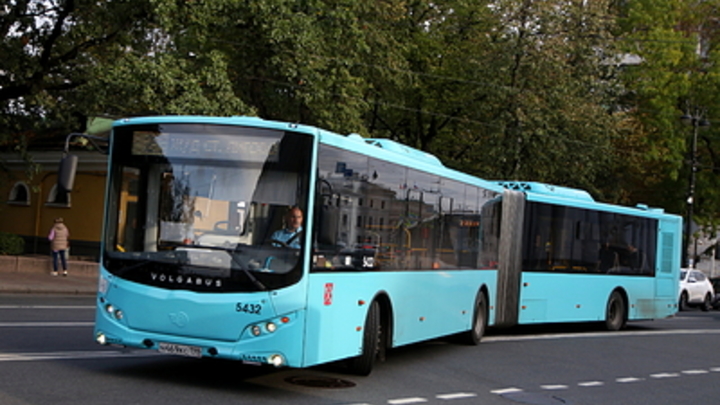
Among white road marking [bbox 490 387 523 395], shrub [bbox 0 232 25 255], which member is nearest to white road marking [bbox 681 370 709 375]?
white road marking [bbox 490 387 523 395]

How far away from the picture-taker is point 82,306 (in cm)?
1867

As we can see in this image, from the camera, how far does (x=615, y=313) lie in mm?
21891

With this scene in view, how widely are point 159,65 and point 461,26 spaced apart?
16497mm

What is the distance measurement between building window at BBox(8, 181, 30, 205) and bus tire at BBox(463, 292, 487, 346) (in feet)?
77.8

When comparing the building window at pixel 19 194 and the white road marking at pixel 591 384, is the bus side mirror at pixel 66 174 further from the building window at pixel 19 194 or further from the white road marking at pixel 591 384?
the building window at pixel 19 194

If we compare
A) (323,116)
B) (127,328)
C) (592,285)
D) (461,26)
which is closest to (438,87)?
(461,26)

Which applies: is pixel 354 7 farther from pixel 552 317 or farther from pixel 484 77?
pixel 552 317

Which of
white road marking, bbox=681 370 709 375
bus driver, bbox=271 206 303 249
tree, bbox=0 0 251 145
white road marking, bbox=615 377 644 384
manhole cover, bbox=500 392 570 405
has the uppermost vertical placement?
tree, bbox=0 0 251 145

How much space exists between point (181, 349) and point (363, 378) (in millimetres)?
2616

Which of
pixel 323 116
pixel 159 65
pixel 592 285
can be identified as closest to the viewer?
pixel 592 285

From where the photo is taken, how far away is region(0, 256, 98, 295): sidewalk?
2206 cm

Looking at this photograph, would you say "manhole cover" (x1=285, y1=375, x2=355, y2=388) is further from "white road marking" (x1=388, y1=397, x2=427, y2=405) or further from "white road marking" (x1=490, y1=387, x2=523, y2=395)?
"white road marking" (x1=490, y1=387, x2=523, y2=395)

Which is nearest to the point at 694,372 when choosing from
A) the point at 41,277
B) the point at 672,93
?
the point at 41,277

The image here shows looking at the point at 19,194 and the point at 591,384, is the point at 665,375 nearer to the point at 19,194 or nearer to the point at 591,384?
the point at 591,384
